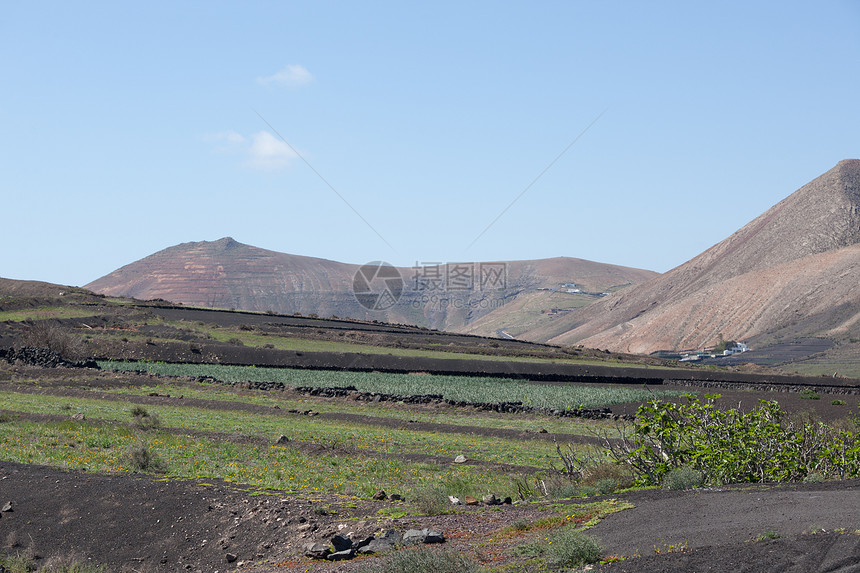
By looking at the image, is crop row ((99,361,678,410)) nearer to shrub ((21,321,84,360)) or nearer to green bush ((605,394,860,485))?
shrub ((21,321,84,360))

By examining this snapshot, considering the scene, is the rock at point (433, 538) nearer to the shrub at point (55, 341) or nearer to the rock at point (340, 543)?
the rock at point (340, 543)

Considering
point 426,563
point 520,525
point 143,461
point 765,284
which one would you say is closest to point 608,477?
point 520,525

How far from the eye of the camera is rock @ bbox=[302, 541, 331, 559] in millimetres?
11781

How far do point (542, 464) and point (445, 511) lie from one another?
763cm

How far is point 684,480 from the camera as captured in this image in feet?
42.1

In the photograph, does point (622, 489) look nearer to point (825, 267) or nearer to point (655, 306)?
point (825, 267)

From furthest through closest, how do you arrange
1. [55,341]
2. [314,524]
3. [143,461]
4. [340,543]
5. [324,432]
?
1. [55,341]
2. [324,432]
3. [143,461]
4. [314,524]
5. [340,543]

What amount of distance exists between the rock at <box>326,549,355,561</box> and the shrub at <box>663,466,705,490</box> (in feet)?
17.7

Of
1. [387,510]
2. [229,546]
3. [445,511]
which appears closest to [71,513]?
[229,546]

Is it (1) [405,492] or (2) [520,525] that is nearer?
(2) [520,525]

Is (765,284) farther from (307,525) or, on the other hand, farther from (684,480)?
(307,525)

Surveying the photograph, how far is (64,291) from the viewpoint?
306ft

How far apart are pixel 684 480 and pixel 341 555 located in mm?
5751

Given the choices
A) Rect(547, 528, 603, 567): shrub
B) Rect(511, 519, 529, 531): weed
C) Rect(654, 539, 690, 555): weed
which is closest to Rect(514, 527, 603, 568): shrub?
Rect(547, 528, 603, 567): shrub
